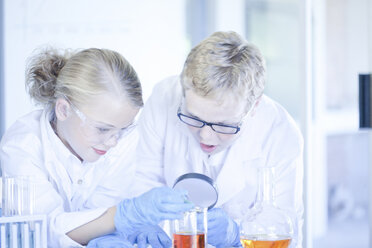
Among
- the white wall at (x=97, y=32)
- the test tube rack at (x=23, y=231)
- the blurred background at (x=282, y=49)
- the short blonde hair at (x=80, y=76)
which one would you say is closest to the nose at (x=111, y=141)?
the short blonde hair at (x=80, y=76)

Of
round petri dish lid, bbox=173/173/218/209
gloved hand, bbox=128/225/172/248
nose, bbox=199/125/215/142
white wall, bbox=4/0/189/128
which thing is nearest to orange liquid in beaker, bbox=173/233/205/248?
round petri dish lid, bbox=173/173/218/209

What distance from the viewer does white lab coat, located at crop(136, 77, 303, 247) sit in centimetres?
206

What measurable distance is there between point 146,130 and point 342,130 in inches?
169

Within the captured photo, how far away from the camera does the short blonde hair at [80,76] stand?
1.88m

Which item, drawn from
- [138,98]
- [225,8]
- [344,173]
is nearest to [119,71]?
[138,98]

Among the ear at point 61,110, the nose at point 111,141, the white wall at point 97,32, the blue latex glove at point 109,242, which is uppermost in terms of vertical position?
the white wall at point 97,32

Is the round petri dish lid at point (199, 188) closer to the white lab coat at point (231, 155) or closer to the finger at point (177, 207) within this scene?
the finger at point (177, 207)

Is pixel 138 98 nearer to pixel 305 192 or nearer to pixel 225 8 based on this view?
pixel 305 192

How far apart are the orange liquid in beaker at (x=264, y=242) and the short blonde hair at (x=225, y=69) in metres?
0.53

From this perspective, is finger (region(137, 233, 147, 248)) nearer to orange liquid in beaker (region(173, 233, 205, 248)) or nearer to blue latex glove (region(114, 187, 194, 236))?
blue latex glove (region(114, 187, 194, 236))

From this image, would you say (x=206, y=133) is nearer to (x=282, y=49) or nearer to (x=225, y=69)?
(x=225, y=69)

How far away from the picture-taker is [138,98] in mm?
1940

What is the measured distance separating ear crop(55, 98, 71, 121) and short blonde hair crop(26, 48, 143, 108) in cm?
3

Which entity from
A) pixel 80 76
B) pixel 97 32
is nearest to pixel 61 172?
pixel 80 76
